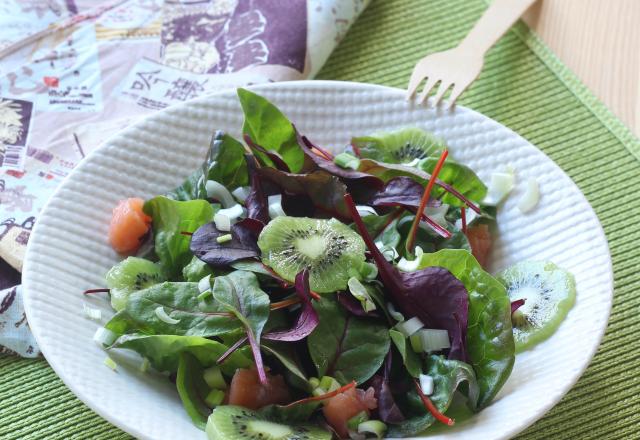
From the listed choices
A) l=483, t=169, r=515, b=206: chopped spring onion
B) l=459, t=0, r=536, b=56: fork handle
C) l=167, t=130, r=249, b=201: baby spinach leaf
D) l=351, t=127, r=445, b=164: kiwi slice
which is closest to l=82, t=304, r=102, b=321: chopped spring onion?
l=167, t=130, r=249, b=201: baby spinach leaf

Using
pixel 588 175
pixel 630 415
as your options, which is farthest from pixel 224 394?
pixel 588 175

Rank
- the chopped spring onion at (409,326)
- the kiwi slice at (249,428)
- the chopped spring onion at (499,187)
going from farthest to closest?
the chopped spring onion at (499,187) → the chopped spring onion at (409,326) → the kiwi slice at (249,428)

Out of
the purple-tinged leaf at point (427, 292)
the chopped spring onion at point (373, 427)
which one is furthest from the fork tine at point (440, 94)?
the chopped spring onion at point (373, 427)

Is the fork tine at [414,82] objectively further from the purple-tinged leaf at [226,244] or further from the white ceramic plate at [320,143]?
the purple-tinged leaf at [226,244]

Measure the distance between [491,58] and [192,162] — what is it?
0.72 metres

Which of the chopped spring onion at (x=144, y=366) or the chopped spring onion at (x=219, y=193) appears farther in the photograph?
the chopped spring onion at (x=219, y=193)

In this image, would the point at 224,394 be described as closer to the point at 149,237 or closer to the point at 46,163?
the point at 149,237

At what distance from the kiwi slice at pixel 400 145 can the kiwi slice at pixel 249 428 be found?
0.47 m

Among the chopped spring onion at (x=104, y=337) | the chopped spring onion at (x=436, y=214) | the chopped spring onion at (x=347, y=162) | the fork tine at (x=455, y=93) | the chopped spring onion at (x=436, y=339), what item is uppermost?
the fork tine at (x=455, y=93)

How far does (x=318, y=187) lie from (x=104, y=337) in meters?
0.35

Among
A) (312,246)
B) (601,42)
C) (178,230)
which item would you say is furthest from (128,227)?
(601,42)

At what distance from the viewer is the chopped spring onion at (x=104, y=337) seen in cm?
105

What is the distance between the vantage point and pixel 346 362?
39.8 inches

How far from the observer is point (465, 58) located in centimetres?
151
